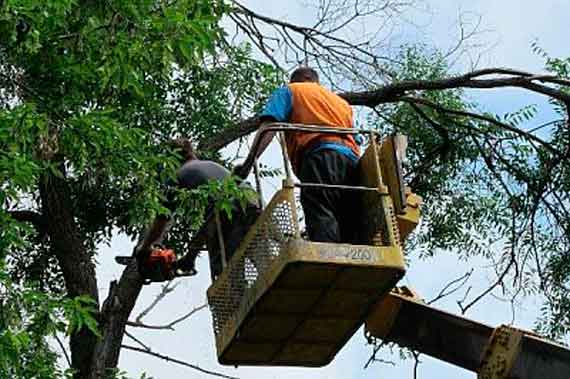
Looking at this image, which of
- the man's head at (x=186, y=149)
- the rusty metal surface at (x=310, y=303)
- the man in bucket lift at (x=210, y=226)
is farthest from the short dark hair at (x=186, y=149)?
the rusty metal surface at (x=310, y=303)

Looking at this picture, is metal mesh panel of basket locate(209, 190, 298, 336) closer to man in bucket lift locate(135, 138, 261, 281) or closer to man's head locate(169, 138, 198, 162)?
man in bucket lift locate(135, 138, 261, 281)

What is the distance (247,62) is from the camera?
1240 cm

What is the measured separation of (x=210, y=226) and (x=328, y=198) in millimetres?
1120

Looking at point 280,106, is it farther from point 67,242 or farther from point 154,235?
point 67,242

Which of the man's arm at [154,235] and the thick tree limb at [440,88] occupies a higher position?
the thick tree limb at [440,88]

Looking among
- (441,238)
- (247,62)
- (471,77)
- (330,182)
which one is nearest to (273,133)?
(330,182)

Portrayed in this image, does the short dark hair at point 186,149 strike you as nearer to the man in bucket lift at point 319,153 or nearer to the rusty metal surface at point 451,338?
the man in bucket lift at point 319,153

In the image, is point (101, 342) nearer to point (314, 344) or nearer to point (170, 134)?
point (170, 134)

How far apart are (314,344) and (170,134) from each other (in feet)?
16.5

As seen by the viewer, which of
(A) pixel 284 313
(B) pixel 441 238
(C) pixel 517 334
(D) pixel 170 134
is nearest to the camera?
(C) pixel 517 334

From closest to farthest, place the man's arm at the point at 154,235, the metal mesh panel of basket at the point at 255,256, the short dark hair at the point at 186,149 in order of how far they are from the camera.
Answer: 1. the metal mesh panel of basket at the point at 255,256
2. the man's arm at the point at 154,235
3. the short dark hair at the point at 186,149

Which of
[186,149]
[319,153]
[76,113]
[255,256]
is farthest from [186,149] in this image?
[255,256]

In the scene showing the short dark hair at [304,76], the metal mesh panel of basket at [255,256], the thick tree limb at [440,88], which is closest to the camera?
the metal mesh panel of basket at [255,256]

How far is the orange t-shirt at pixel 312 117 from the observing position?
733 cm
